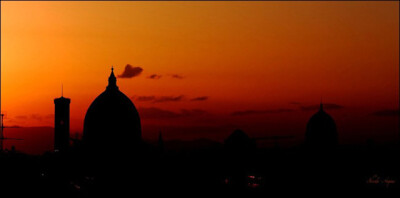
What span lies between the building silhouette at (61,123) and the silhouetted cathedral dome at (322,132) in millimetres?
38944

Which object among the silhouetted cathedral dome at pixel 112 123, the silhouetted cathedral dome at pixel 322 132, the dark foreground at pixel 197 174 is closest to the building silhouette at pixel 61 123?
the dark foreground at pixel 197 174

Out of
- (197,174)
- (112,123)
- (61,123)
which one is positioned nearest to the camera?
(112,123)

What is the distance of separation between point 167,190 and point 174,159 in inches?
1116

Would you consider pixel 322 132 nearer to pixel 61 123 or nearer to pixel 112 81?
pixel 112 81

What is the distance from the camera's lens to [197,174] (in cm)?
10481

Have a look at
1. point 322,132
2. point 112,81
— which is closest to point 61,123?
point 112,81

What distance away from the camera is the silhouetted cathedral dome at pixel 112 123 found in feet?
313

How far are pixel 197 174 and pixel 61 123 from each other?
102 feet

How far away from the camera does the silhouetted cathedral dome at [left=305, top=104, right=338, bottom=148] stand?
117500 mm

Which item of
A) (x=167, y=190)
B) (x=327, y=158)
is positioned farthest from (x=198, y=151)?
(x=167, y=190)

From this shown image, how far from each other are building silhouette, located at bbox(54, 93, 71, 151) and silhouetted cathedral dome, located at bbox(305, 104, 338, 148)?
38.9 m

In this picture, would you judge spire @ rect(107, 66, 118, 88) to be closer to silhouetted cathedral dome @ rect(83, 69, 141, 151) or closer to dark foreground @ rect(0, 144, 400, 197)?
silhouetted cathedral dome @ rect(83, 69, 141, 151)

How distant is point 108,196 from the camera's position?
87.8 meters

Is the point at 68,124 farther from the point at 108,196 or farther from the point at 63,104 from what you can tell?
the point at 108,196
